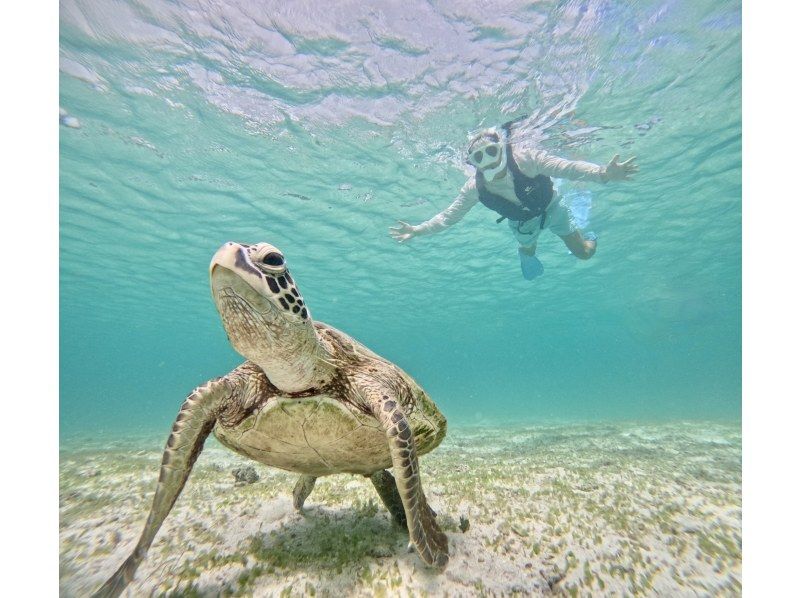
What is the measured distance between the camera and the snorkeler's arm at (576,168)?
21.5ft

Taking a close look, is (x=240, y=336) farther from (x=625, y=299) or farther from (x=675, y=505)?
(x=625, y=299)

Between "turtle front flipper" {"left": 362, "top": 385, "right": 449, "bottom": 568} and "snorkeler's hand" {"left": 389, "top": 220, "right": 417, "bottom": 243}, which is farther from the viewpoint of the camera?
"snorkeler's hand" {"left": 389, "top": 220, "right": 417, "bottom": 243}

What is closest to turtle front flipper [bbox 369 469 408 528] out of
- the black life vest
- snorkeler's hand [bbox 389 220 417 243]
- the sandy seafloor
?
the sandy seafloor

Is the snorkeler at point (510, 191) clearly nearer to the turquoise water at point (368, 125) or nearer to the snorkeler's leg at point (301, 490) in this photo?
the turquoise water at point (368, 125)

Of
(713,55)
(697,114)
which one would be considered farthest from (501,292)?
(713,55)

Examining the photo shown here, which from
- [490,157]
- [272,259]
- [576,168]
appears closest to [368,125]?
[490,157]

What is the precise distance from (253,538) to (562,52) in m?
11.4

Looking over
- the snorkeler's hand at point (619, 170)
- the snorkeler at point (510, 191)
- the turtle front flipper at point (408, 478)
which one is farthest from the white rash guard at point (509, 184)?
the turtle front flipper at point (408, 478)

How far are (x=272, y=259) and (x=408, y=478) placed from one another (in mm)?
1731

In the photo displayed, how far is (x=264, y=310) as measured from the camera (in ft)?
7.32

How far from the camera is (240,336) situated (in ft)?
7.56

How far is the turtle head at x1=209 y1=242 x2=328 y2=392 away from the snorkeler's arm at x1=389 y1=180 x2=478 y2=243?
6.48 m

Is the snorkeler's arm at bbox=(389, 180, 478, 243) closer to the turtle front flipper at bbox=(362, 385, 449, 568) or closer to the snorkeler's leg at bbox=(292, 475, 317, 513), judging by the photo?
the snorkeler's leg at bbox=(292, 475, 317, 513)

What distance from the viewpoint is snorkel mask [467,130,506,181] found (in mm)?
9102
